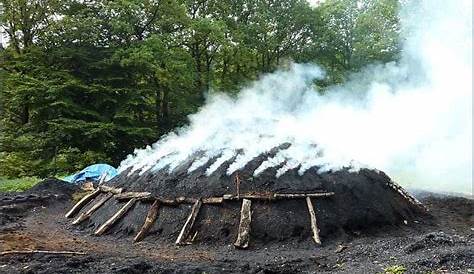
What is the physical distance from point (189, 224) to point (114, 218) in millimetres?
1970

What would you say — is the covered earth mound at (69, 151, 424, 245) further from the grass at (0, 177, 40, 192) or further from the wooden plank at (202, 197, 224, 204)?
the grass at (0, 177, 40, 192)

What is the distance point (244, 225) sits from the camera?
9.34 meters

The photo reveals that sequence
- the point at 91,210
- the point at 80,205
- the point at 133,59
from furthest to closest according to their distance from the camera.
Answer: the point at 133,59
the point at 80,205
the point at 91,210

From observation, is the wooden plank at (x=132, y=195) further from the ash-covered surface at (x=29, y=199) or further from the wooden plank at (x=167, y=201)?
the ash-covered surface at (x=29, y=199)

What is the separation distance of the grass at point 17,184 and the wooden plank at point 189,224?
9.59 meters

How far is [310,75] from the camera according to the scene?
27703 mm

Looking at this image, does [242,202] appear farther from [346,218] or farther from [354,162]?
[354,162]

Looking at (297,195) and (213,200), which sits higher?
(297,195)

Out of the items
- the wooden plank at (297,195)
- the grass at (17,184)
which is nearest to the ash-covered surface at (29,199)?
the grass at (17,184)

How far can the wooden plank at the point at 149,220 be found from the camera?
9.75 m

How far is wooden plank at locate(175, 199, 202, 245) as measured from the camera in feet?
30.7

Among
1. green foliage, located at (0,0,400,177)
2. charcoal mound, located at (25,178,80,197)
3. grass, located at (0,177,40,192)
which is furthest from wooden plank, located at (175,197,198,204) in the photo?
green foliage, located at (0,0,400,177)

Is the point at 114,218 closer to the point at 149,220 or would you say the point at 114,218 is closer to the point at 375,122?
the point at 149,220

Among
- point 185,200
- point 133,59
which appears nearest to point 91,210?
point 185,200
